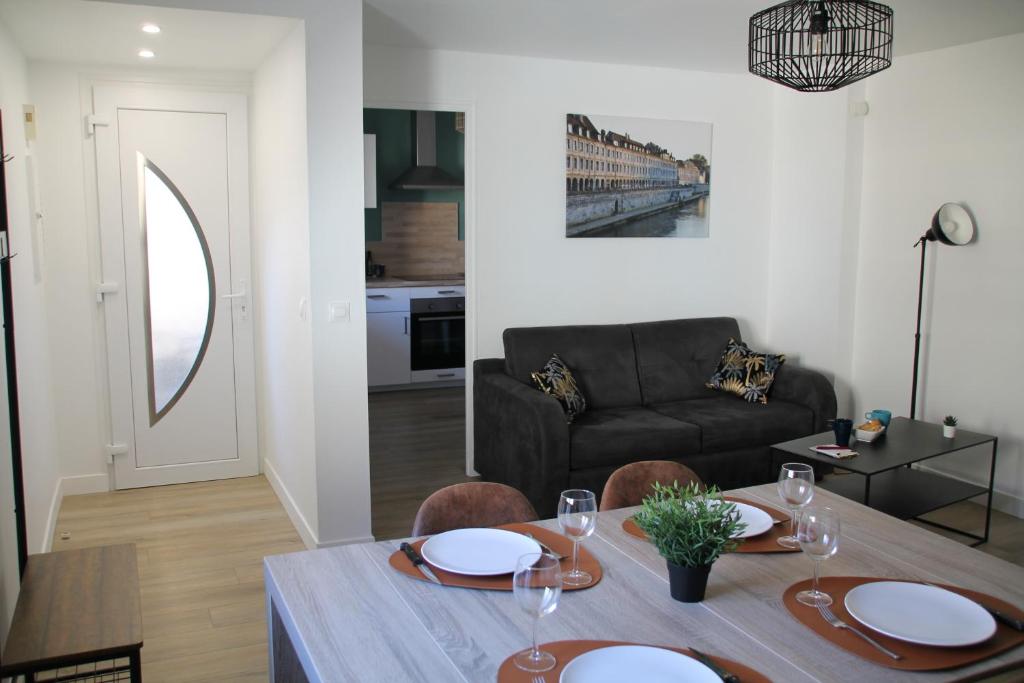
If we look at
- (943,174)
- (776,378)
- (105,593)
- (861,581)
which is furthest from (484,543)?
(943,174)

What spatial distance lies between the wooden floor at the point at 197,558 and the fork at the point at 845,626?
1.91 meters

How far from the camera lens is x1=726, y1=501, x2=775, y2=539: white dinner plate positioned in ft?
6.66

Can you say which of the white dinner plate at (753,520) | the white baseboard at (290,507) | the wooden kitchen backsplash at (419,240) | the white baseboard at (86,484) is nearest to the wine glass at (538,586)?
the white dinner plate at (753,520)

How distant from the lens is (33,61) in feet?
14.4

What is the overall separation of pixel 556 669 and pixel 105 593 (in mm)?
1570

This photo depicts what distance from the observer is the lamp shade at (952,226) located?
4488 mm

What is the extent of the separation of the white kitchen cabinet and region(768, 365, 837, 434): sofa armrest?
347 centimetres

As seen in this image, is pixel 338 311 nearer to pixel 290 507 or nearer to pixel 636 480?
pixel 290 507

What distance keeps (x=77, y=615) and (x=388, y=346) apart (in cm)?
504

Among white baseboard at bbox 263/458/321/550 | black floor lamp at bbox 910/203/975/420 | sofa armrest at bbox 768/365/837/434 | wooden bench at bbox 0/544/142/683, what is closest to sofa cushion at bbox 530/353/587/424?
sofa armrest at bbox 768/365/837/434

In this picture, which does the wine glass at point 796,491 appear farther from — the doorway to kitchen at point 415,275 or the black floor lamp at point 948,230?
the doorway to kitchen at point 415,275

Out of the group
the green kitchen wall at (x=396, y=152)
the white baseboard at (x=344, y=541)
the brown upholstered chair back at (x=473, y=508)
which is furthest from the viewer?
the green kitchen wall at (x=396, y=152)

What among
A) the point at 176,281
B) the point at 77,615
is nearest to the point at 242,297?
the point at 176,281

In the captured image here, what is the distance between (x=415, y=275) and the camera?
7.89 metres
